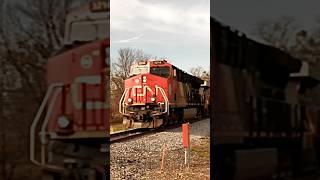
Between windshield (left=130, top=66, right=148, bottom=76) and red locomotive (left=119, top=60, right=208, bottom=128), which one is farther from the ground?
windshield (left=130, top=66, right=148, bottom=76)

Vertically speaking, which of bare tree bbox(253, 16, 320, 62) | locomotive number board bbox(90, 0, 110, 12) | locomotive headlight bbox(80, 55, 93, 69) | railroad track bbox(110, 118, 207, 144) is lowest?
railroad track bbox(110, 118, 207, 144)

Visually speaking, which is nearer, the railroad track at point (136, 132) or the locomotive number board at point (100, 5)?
the locomotive number board at point (100, 5)

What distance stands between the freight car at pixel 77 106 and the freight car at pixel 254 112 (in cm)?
90

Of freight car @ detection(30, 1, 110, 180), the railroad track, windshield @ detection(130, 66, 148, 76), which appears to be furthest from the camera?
windshield @ detection(130, 66, 148, 76)

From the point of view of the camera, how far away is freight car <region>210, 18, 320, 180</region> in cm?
307

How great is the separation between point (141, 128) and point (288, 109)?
1390 cm

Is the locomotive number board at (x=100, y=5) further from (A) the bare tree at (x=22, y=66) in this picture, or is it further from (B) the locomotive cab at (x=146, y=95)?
(B) the locomotive cab at (x=146, y=95)

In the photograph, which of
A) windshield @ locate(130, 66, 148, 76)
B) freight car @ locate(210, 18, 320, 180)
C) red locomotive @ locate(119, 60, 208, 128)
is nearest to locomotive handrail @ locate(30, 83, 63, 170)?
freight car @ locate(210, 18, 320, 180)

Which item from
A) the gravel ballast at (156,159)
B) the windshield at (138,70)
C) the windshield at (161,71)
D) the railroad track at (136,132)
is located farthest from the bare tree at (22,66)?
the windshield at (138,70)

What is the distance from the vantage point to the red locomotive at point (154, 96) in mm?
17281

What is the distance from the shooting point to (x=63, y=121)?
3225 millimetres

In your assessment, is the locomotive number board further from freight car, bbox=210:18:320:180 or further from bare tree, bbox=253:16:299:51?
bare tree, bbox=253:16:299:51

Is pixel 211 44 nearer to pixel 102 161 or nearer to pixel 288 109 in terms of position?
pixel 288 109

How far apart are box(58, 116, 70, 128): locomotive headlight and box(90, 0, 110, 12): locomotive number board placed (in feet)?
3.00
